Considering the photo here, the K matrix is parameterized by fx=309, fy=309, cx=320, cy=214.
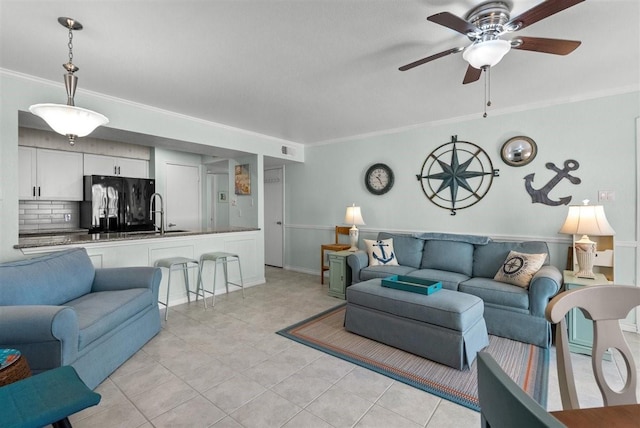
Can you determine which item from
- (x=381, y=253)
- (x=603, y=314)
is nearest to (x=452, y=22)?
(x=603, y=314)

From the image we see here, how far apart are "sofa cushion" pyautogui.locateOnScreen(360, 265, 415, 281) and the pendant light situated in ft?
10.2

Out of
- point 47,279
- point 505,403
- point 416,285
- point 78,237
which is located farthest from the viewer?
point 78,237

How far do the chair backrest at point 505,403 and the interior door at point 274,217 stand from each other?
567cm

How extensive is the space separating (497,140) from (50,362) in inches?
182

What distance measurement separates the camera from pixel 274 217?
6.34 metres

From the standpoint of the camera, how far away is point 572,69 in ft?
8.83

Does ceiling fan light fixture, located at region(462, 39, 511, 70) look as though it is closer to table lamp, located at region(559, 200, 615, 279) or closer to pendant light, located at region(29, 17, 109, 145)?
table lamp, located at region(559, 200, 615, 279)

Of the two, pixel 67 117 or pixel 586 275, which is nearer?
pixel 67 117

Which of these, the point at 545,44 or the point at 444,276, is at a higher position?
the point at 545,44

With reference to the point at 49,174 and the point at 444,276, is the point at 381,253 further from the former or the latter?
the point at 49,174

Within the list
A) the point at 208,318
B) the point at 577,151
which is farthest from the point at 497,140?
the point at 208,318

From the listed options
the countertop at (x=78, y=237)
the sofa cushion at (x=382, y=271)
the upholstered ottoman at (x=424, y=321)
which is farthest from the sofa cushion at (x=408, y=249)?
the countertop at (x=78, y=237)

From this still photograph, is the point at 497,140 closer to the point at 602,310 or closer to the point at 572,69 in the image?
the point at 572,69

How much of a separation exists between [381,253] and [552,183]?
6.85 feet
